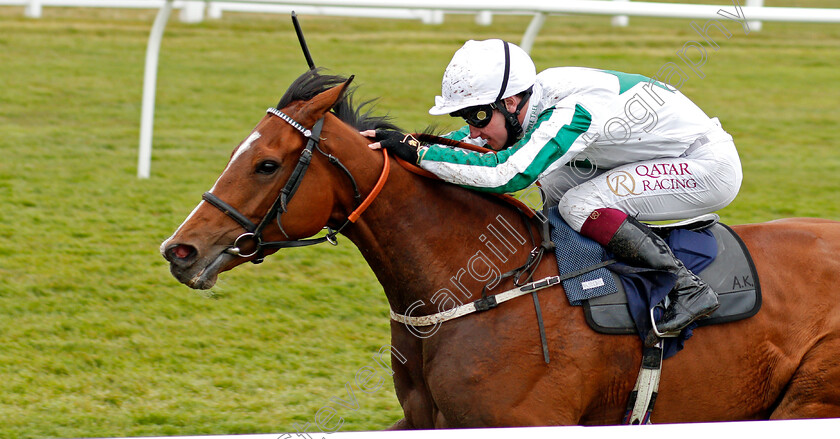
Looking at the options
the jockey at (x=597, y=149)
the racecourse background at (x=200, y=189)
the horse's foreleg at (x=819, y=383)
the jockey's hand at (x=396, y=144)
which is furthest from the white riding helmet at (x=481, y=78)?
the racecourse background at (x=200, y=189)

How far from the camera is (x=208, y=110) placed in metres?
10.3

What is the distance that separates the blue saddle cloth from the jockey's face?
1.07ft

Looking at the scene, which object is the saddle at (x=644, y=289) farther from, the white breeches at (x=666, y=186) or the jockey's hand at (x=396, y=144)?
the jockey's hand at (x=396, y=144)

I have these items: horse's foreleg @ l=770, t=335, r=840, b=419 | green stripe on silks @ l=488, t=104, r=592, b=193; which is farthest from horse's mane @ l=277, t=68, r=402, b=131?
horse's foreleg @ l=770, t=335, r=840, b=419

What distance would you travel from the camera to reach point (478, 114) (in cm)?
314

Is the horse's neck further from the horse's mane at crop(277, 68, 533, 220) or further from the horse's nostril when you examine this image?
the horse's nostril

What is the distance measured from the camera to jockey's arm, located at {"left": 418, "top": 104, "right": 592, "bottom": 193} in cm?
291

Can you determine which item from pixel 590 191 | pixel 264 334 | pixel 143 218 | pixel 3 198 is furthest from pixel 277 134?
pixel 3 198

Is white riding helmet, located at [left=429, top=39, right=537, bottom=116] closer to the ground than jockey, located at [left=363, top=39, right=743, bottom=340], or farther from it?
farther from it

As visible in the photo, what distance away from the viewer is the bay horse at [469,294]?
2.81m

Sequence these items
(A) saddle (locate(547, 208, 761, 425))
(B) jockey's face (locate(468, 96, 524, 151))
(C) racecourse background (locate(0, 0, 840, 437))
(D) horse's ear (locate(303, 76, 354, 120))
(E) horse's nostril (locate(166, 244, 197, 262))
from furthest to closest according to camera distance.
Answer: (C) racecourse background (locate(0, 0, 840, 437)), (B) jockey's face (locate(468, 96, 524, 151)), (A) saddle (locate(547, 208, 761, 425)), (D) horse's ear (locate(303, 76, 354, 120)), (E) horse's nostril (locate(166, 244, 197, 262))

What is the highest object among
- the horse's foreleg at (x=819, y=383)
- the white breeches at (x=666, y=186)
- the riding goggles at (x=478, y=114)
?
the riding goggles at (x=478, y=114)

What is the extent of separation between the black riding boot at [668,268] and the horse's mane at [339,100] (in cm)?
83

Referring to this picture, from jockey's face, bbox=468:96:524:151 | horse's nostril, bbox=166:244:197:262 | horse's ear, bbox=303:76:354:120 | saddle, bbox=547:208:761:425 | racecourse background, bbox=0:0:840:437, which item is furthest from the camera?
racecourse background, bbox=0:0:840:437
